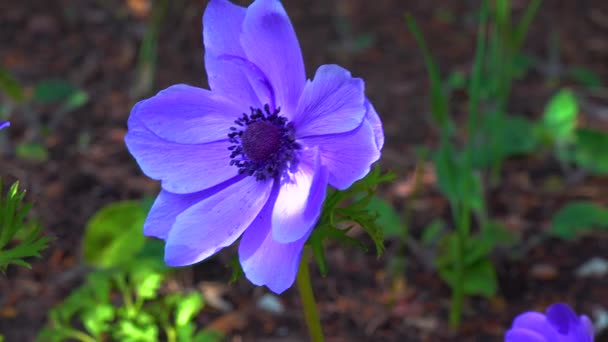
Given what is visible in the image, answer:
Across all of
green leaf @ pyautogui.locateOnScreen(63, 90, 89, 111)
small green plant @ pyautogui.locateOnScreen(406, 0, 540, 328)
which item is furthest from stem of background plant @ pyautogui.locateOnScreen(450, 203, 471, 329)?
green leaf @ pyautogui.locateOnScreen(63, 90, 89, 111)

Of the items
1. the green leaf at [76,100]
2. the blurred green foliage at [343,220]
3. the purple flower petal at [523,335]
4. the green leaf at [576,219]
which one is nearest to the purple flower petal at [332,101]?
the blurred green foliage at [343,220]

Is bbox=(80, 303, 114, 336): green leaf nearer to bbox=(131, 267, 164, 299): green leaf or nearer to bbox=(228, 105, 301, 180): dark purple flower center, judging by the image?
bbox=(131, 267, 164, 299): green leaf

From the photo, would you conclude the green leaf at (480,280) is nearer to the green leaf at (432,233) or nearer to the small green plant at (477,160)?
the small green plant at (477,160)

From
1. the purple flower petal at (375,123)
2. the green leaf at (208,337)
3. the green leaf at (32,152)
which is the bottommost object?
the green leaf at (208,337)

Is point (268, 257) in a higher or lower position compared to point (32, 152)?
higher

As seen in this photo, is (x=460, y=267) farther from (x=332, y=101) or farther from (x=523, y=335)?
(x=332, y=101)

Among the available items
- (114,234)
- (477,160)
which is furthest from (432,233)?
(114,234)

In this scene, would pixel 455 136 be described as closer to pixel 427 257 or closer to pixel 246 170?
pixel 427 257
